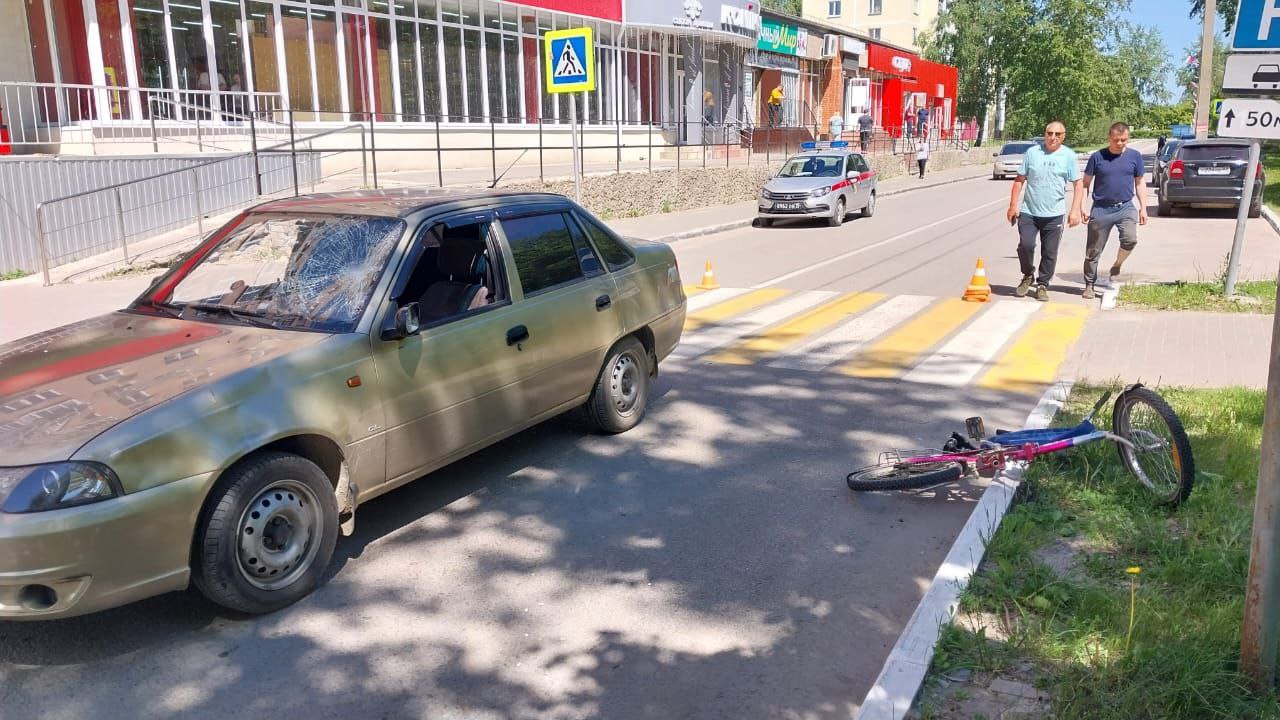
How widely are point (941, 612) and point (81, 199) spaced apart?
14099 mm

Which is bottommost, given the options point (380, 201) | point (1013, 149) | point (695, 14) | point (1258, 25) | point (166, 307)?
point (166, 307)

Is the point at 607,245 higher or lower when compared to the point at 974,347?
higher

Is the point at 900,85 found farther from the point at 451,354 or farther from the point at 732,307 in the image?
the point at 451,354

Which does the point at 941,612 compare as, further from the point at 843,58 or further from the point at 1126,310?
the point at 843,58

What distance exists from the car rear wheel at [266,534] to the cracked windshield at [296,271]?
0.81 m

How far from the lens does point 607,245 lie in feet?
21.8

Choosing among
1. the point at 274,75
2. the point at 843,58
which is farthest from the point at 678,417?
the point at 843,58

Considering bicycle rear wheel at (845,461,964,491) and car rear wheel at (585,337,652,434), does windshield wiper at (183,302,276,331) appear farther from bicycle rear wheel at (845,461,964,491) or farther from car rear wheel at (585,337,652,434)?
bicycle rear wheel at (845,461,964,491)

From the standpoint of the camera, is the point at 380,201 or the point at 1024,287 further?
the point at 1024,287

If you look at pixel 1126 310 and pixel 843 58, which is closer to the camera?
pixel 1126 310

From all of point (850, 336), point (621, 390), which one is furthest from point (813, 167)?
point (621, 390)

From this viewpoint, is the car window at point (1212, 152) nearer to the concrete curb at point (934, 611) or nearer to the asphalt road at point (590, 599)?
the asphalt road at point (590, 599)

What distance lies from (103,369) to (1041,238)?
9904 millimetres

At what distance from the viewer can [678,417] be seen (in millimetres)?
7262
